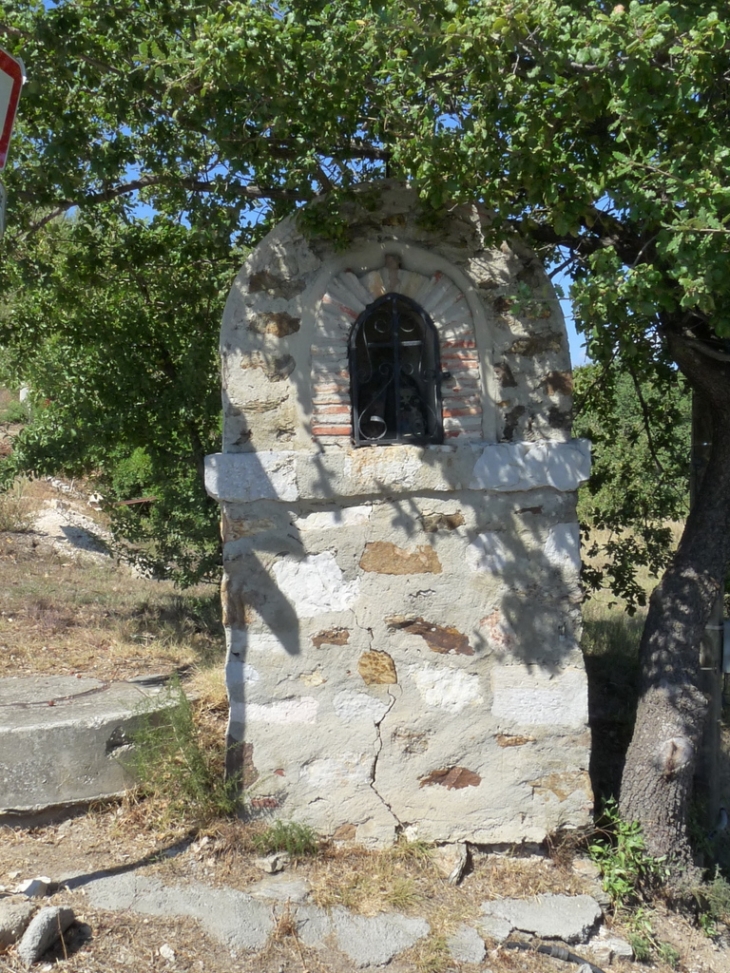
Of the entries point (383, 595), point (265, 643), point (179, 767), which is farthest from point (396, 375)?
point (179, 767)

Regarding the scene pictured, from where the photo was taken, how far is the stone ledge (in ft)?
13.4

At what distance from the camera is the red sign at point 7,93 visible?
9.59ft

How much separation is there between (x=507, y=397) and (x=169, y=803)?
2476 mm

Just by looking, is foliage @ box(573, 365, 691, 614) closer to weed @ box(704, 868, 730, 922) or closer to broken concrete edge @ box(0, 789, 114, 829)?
weed @ box(704, 868, 730, 922)

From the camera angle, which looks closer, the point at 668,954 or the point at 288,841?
the point at 668,954

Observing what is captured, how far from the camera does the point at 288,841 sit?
399cm

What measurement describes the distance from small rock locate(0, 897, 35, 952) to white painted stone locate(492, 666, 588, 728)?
6.90 ft

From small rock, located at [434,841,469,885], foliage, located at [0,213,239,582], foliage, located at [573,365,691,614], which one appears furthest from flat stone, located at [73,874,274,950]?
foliage, located at [0,213,239,582]

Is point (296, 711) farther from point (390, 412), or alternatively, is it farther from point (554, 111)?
point (554, 111)

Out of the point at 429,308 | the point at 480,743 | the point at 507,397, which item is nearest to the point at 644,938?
the point at 480,743

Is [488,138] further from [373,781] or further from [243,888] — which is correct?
[243,888]

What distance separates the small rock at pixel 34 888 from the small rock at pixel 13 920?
0.37 feet

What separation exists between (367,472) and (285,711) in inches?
45.9

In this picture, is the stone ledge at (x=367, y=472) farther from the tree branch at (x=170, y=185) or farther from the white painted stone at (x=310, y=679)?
the tree branch at (x=170, y=185)
